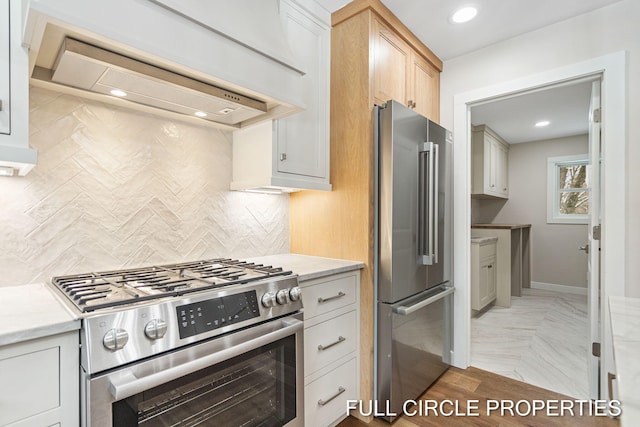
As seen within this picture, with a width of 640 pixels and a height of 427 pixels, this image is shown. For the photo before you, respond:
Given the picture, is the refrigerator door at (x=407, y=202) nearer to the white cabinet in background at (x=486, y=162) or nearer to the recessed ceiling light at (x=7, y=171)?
the recessed ceiling light at (x=7, y=171)

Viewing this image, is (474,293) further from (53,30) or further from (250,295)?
(53,30)

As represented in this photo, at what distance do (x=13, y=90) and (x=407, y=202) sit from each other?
5.96ft

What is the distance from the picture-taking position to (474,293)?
3.64 meters

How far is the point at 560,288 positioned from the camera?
4992 mm

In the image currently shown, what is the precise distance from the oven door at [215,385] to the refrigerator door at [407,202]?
0.72m

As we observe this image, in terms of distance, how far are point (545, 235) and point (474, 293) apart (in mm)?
2472

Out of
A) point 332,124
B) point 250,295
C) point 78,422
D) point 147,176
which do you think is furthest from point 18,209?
point 332,124

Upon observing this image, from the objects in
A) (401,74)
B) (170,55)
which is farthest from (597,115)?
(170,55)

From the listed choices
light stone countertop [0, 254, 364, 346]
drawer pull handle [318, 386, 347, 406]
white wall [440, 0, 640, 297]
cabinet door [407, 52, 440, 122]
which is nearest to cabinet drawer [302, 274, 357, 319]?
light stone countertop [0, 254, 364, 346]

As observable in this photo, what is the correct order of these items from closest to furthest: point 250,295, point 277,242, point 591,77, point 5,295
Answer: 1. point 5,295
2. point 250,295
3. point 591,77
4. point 277,242

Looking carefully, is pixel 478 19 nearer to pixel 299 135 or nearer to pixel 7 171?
pixel 299 135

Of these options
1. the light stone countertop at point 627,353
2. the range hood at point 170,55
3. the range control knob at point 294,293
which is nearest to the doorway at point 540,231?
the light stone countertop at point 627,353

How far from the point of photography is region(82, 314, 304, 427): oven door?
92 centimetres

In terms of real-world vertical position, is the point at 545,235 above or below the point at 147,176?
below
